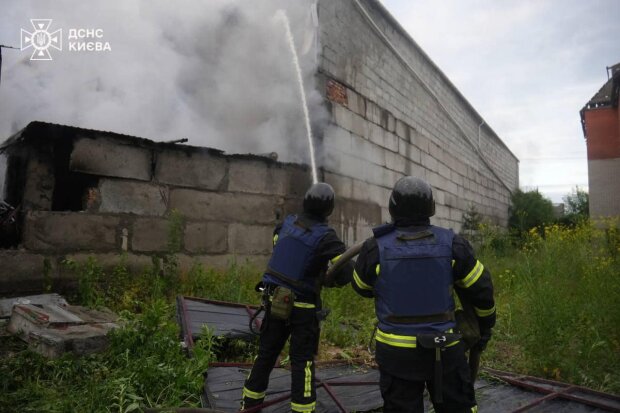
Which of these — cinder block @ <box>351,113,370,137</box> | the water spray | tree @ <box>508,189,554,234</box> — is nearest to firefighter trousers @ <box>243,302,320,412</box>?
the water spray

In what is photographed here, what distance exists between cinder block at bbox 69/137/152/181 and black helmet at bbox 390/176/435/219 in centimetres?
367

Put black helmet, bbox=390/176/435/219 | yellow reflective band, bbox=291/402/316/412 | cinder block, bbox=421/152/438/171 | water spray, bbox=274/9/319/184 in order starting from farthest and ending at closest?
cinder block, bbox=421/152/438/171 < water spray, bbox=274/9/319/184 < yellow reflective band, bbox=291/402/316/412 < black helmet, bbox=390/176/435/219

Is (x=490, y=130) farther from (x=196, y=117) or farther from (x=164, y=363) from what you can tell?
(x=164, y=363)

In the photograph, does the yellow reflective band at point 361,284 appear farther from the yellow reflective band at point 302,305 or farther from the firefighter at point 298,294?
the yellow reflective band at point 302,305

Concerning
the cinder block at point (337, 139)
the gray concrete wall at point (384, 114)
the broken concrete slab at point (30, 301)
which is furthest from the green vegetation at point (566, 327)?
the broken concrete slab at point (30, 301)

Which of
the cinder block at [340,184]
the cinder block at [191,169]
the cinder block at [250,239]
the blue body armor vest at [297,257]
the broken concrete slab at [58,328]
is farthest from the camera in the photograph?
the cinder block at [340,184]

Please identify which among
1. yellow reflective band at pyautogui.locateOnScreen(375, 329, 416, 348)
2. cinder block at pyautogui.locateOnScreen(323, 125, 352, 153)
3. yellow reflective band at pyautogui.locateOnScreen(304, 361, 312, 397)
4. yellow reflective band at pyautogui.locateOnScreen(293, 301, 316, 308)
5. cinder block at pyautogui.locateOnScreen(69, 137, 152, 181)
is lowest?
yellow reflective band at pyautogui.locateOnScreen(304, 361, 312, 397)

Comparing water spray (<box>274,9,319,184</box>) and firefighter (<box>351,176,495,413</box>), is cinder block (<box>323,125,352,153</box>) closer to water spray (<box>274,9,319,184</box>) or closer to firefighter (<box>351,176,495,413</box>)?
water spray (<box>274,9,319,184</box>)

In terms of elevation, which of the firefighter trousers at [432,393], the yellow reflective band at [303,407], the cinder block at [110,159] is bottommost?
the yellow reflective band at [303,407]

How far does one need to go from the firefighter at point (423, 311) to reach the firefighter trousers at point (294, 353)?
2.28 ft

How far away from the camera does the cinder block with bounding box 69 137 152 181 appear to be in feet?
14.8

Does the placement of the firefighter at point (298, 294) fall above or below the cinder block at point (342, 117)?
below

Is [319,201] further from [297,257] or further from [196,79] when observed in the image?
[196,79]

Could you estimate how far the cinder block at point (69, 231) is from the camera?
4.23 metres
